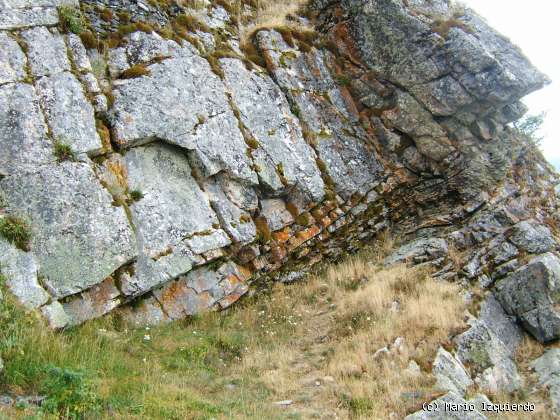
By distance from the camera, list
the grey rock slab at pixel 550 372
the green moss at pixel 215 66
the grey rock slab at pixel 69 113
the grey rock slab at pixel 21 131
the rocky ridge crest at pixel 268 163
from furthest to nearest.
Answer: the green moss at pixel 215 66 → the grey rock slab at pixel 69 113 → the grey rock slab at pixel 550 372 → the rocky ridge crest at pixel 268 163 → the grey rock slab at pixel 21 131

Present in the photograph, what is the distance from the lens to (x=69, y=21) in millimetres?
10305

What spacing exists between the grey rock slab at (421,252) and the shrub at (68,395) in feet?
29.2

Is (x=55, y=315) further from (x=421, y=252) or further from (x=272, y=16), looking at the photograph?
(x=272, y=16)

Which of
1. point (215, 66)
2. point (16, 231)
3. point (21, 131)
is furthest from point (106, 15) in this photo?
point (16, 231)

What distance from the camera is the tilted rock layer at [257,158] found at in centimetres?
865

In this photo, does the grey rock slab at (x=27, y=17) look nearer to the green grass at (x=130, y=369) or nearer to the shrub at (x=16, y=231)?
the shrub at (x=16, y=231)

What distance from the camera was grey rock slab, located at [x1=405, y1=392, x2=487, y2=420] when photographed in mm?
6719

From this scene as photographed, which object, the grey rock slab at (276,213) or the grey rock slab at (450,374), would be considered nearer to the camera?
the grey rock slab at (450,374)

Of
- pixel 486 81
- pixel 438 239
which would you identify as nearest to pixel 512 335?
pixel 438 239

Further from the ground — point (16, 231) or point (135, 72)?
point (135, 72)

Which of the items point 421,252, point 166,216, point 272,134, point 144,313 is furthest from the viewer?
point 272,134

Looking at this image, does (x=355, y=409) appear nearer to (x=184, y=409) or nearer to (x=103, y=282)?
(x=184, y=409)

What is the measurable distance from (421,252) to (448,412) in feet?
20.1

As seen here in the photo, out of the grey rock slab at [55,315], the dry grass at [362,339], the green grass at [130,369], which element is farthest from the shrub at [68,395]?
the dry grass at [362,339]
